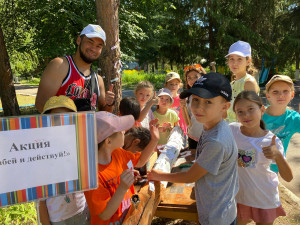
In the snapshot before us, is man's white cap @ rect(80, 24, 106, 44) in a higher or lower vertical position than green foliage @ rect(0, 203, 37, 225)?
higher

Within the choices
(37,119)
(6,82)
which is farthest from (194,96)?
(6,82)

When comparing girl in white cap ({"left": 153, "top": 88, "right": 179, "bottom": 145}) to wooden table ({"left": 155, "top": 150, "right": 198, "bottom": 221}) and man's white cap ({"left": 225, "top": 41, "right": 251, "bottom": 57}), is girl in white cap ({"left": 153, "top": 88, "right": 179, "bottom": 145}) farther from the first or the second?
man's white cap ({"left": 225, "top": 41, "right": 251, "bottom": 57})

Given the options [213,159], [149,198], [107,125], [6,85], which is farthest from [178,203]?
[6,85]

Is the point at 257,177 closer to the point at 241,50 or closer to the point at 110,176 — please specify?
the point at 110,176

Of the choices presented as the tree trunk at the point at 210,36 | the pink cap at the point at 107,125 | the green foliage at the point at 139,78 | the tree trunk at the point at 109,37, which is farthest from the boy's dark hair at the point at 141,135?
the green foliage at the point at 139,78

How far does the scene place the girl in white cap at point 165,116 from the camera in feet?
11.0

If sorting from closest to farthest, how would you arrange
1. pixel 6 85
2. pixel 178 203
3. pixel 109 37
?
pixel 178 203
pixel 109 37
pixel 6 85

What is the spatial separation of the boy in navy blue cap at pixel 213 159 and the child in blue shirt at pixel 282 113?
110 centimetres

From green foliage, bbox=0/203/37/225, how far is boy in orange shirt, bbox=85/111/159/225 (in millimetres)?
1351

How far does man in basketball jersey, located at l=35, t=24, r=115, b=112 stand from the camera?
2240mm

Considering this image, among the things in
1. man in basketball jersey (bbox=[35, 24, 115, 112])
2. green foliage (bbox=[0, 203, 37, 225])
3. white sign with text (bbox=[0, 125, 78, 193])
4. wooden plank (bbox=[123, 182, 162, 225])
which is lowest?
green foliage (bbox=[0, 203, 37, 225])

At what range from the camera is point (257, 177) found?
2.00 meters

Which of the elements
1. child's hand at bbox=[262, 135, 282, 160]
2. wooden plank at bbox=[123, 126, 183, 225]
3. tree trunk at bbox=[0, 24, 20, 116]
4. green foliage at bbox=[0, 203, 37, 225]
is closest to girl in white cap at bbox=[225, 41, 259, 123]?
wooden plank at bbox=[123, 126, 183, 225]

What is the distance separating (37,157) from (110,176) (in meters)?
0.58
